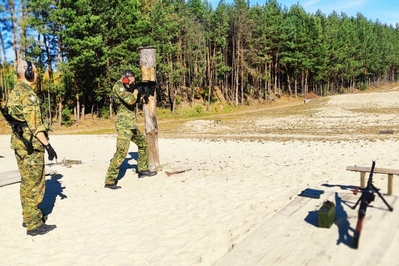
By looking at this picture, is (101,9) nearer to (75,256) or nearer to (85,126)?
(85,126)

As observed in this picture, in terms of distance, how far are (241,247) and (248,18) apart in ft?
156

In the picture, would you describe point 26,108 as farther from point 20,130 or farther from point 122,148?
point 122,148

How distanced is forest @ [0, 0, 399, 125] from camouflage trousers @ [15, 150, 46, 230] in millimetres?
25057

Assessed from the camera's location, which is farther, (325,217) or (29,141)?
(29,141)

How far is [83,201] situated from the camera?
7328 millimetres

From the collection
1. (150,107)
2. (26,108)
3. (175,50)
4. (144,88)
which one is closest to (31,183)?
(26,108)

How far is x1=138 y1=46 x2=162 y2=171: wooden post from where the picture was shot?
346 inches

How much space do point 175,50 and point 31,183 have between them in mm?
34211

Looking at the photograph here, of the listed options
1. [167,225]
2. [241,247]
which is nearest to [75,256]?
[167,225]

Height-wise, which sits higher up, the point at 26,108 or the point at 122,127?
the point at 26,108

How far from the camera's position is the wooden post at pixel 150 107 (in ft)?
28.8

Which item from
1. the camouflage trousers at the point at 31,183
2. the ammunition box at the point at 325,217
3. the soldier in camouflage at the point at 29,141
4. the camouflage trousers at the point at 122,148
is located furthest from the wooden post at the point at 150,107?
the ammunition box at the point at 325,217

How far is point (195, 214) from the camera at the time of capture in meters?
6.09

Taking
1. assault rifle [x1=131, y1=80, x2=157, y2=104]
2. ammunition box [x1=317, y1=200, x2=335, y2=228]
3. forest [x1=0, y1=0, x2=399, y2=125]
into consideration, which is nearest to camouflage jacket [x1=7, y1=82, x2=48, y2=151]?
Result: assault rifle [x1=131, y1=80, x2=157, y2=104]
